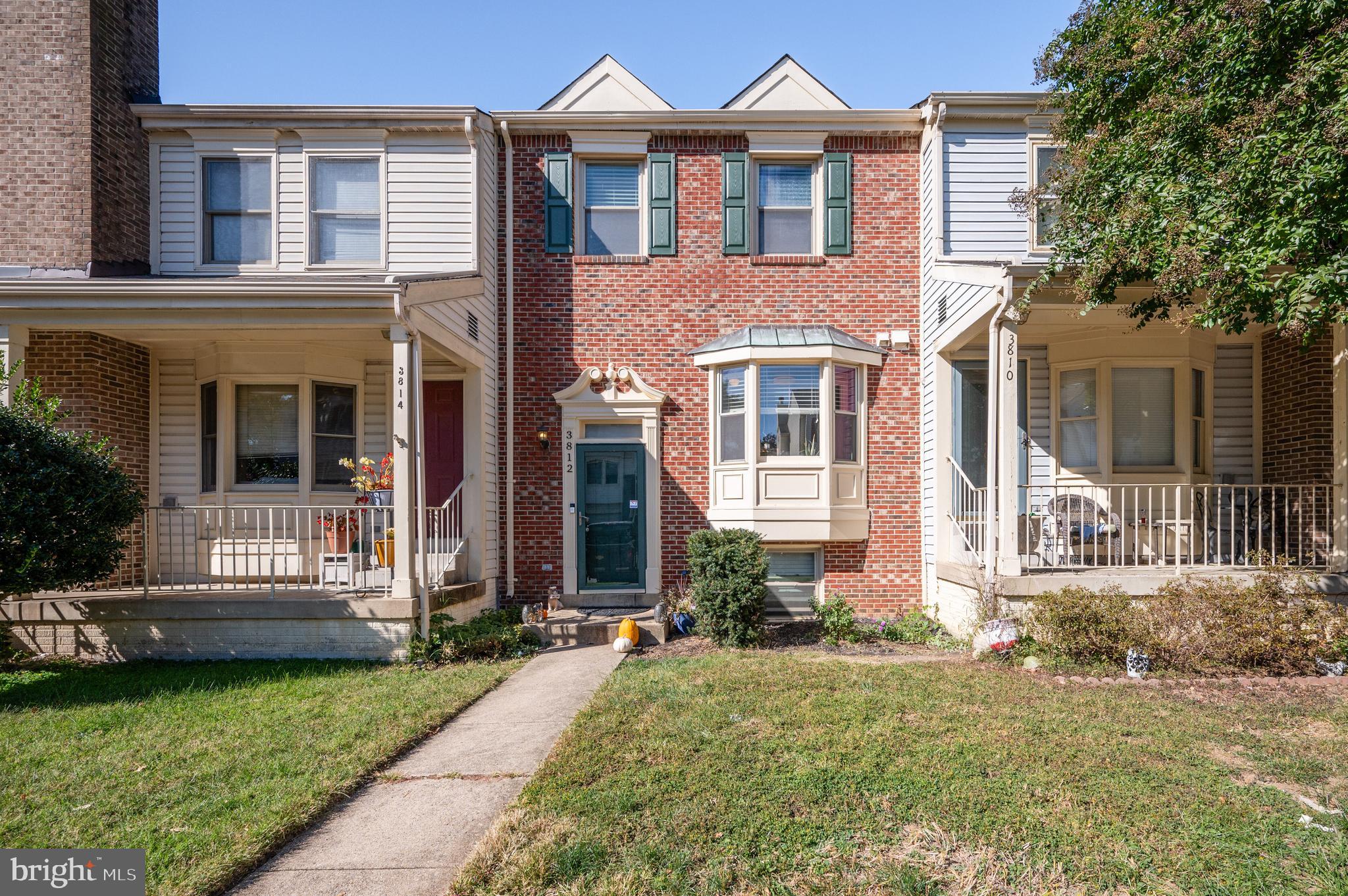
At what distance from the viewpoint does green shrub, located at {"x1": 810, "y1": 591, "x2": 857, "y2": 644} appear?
8523 mm

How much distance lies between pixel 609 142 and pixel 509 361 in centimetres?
322

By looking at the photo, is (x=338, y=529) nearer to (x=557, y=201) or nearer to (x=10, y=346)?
(x=10, y=346)

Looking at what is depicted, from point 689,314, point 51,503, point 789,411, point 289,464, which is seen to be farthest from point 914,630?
point 51,503

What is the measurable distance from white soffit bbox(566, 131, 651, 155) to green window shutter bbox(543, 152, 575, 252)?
0.21 meters

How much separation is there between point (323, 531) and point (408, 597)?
1611mm

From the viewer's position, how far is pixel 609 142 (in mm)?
9664

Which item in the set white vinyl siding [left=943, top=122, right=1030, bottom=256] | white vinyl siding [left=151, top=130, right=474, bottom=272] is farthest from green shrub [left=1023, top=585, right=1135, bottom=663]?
white vinyl siding [left=151, top=130, right=474, bottom=272]

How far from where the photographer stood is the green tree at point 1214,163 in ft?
16.3

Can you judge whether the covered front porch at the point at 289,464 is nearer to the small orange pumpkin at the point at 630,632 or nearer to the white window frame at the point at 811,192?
A: the small orange pumpkin at the point at 630,632

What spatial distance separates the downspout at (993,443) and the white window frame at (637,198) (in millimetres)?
4565

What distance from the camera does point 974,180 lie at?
9.29 metres

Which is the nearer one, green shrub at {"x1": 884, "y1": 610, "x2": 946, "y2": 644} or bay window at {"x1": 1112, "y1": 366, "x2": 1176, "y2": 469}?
green shrub at {"x1": 884, "y1": 610, "x2": 946, "y2": 644}

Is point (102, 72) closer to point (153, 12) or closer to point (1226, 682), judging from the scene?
point (153, 12)

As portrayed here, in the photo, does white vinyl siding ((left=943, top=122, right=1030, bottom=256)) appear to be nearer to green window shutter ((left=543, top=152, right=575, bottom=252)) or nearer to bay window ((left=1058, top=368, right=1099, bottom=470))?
bay window ((left=1058, top=368, right=1099, bottom=470))
